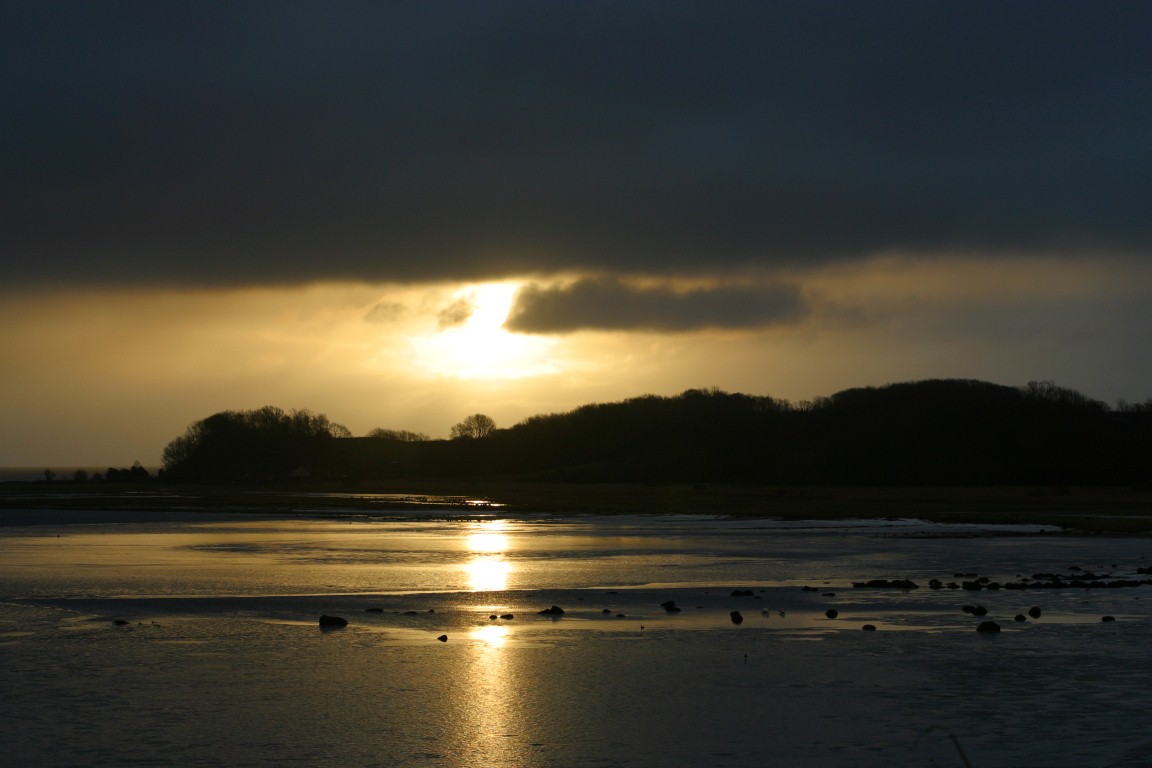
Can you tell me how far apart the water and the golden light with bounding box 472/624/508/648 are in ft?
0.33

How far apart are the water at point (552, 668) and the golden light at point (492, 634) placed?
0.33 ft

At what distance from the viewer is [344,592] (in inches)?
1072

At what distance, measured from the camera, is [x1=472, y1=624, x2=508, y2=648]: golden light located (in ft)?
64.3

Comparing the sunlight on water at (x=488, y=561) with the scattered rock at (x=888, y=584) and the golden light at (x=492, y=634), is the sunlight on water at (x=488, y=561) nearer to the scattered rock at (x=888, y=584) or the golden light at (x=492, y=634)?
the golden light at (x=492, y=634)


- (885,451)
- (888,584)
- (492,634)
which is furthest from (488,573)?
(885,451)

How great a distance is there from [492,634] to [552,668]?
3439 mm

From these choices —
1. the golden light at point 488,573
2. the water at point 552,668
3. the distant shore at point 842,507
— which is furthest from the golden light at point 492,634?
the distant shore at point 842,507

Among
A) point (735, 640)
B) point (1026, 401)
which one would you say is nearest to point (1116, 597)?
point (735, 640)

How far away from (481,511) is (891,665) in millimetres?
62400

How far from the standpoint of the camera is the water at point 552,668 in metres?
12.9

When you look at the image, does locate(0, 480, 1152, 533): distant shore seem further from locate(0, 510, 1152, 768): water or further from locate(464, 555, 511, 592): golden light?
locate(0, 510, 1152, 768): water

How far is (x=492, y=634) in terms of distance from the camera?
20.5m

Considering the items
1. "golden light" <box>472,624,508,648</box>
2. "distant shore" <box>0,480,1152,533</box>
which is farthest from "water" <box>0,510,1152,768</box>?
"distant shore" <box>0,480,1152,533</box>

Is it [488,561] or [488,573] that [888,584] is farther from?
[488,561]
